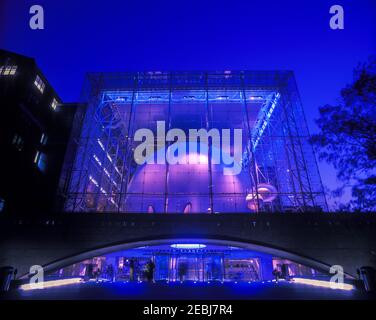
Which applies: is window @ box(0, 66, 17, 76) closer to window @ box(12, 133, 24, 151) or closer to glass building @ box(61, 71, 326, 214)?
window @ box(12, 133, 24, 151)

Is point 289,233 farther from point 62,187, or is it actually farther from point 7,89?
point 7,89

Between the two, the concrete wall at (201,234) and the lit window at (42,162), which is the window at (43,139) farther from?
the concrete wall at (201,234)

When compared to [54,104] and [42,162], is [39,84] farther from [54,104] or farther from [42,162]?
[42,162]

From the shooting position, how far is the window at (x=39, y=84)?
1008 inches

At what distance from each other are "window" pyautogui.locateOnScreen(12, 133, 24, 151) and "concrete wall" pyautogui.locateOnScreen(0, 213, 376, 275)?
13.6m

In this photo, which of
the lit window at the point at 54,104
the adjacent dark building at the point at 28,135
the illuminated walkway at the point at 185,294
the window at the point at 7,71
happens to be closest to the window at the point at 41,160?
the adjacent dark building at the point at 28,135

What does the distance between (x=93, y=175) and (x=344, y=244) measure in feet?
68.1

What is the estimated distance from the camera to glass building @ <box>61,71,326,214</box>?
682 inches

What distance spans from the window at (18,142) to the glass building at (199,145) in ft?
23.3

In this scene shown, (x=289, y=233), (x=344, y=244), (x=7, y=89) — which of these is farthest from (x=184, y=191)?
(x=7, y=89)

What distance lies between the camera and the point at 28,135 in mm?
24766

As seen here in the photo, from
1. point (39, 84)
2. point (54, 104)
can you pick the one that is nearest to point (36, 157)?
point (54, 104)

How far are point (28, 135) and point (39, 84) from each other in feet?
18.7
